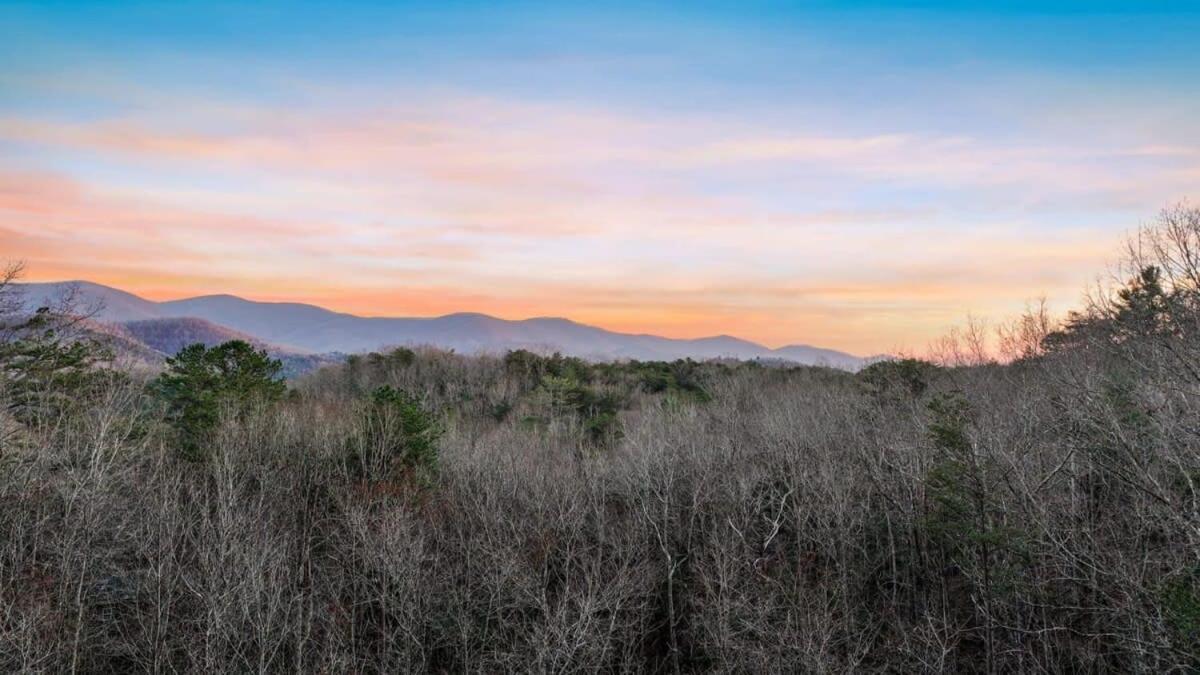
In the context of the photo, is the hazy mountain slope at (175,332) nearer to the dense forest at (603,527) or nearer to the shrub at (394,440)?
the dense forest at (603,527)

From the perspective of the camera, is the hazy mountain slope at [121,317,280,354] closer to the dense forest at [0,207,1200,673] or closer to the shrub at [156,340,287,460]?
A: the shrub at [156,340,287,460]

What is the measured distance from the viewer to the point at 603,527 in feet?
98.5

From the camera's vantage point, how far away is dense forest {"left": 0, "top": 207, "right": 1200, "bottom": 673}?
70.2 ft

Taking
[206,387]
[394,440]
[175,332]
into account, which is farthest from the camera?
[175,332]

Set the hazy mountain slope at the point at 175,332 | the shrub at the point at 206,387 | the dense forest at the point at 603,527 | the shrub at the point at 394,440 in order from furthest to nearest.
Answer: the hazy mountain slope at the point at 175,332 < the shrub at the point at 206,387 < the shrub at the point at 394,440 < the dense forest at the point at 603,527

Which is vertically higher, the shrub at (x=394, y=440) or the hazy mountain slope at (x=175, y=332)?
the hazy mountain slope at (x=175, y=332)

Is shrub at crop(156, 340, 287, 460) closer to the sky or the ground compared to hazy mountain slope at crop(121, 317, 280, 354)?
closer to the ground

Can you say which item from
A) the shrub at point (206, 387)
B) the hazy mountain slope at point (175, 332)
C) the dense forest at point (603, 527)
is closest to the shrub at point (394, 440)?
the dense forest at point (603, 527)

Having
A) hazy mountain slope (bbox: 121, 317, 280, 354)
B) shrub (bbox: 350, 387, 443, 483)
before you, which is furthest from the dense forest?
hazy mountain slope (bbox: 121, 317, 280, 354)

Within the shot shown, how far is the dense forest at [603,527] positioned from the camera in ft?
70.2

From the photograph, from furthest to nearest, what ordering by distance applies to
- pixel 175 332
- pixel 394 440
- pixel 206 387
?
pixel 175 332 → pixel 206 387 → pixel 394 440

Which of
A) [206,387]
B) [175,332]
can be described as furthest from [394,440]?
[175,332]

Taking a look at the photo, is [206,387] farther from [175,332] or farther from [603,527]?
[175,332]

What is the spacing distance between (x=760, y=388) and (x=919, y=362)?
16776mm
